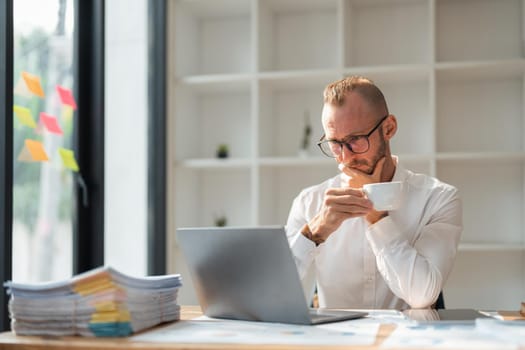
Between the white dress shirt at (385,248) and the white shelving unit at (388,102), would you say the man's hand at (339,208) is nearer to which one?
the white dress shirt at (385,248)

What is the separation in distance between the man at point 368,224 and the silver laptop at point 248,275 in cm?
30

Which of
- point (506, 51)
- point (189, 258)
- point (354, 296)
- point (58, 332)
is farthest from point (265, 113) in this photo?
point (58, 332)

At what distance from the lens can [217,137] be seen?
3738 mm

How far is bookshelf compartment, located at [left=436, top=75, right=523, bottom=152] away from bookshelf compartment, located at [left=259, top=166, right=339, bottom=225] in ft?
1.85

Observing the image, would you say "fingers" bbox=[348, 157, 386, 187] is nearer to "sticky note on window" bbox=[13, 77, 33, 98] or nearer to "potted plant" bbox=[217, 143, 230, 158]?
"sticky note on window" bbox=[13, 77, 33, 98]

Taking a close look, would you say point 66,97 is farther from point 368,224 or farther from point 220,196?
point 368,224

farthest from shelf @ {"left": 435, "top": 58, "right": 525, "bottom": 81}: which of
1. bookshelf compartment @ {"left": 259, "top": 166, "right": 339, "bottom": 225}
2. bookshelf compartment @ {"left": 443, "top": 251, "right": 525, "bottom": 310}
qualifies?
bookshelf compartment @ {"left": 443, "top": 251, "right": 525, "bottom": 310}

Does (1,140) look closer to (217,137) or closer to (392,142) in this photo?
(217,137)

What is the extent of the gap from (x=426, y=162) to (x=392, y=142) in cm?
20

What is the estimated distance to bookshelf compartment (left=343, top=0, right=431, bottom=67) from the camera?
352 cm

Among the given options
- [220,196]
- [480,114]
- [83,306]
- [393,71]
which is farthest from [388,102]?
[83,306]

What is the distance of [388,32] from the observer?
3.56 m

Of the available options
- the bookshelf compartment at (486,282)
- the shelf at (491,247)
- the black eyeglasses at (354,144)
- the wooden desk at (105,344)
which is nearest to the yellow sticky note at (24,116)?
the black eyeglasses at (354,144)

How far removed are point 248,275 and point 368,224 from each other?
491mm
